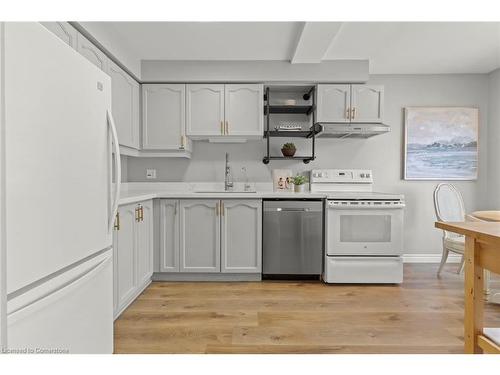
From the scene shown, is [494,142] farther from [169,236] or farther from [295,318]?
[169,236]

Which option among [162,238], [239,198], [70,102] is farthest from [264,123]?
[70,102]

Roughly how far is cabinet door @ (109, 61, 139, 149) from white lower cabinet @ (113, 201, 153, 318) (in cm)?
71

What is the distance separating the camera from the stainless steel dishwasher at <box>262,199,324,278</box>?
10.2 feet

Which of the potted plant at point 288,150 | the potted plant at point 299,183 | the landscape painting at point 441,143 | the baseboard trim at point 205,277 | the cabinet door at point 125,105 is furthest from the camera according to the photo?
the landscape painting at point 441,143

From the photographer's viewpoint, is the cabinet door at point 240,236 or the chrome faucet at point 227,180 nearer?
the cabinet door at point 240,236

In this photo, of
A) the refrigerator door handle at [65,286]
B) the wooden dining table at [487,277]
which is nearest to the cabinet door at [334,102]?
the wooden dining table at [487,277]

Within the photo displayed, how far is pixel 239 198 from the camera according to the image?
10.2ft

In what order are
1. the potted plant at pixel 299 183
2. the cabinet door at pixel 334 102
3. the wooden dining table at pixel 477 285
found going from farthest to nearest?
the potted plant at pixel 299 183 → the cabinet door at pixel 334 102 → the wooden dining table at pixel 477 285

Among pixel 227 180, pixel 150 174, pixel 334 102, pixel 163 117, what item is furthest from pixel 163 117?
pixel 334 102

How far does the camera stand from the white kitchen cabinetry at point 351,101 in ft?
11.0

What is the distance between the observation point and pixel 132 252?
2.51m

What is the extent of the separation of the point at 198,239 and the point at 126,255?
0.85 m

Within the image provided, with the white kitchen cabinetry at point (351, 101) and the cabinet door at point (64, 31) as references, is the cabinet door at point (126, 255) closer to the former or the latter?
the cabinet door at point (64, 31)
